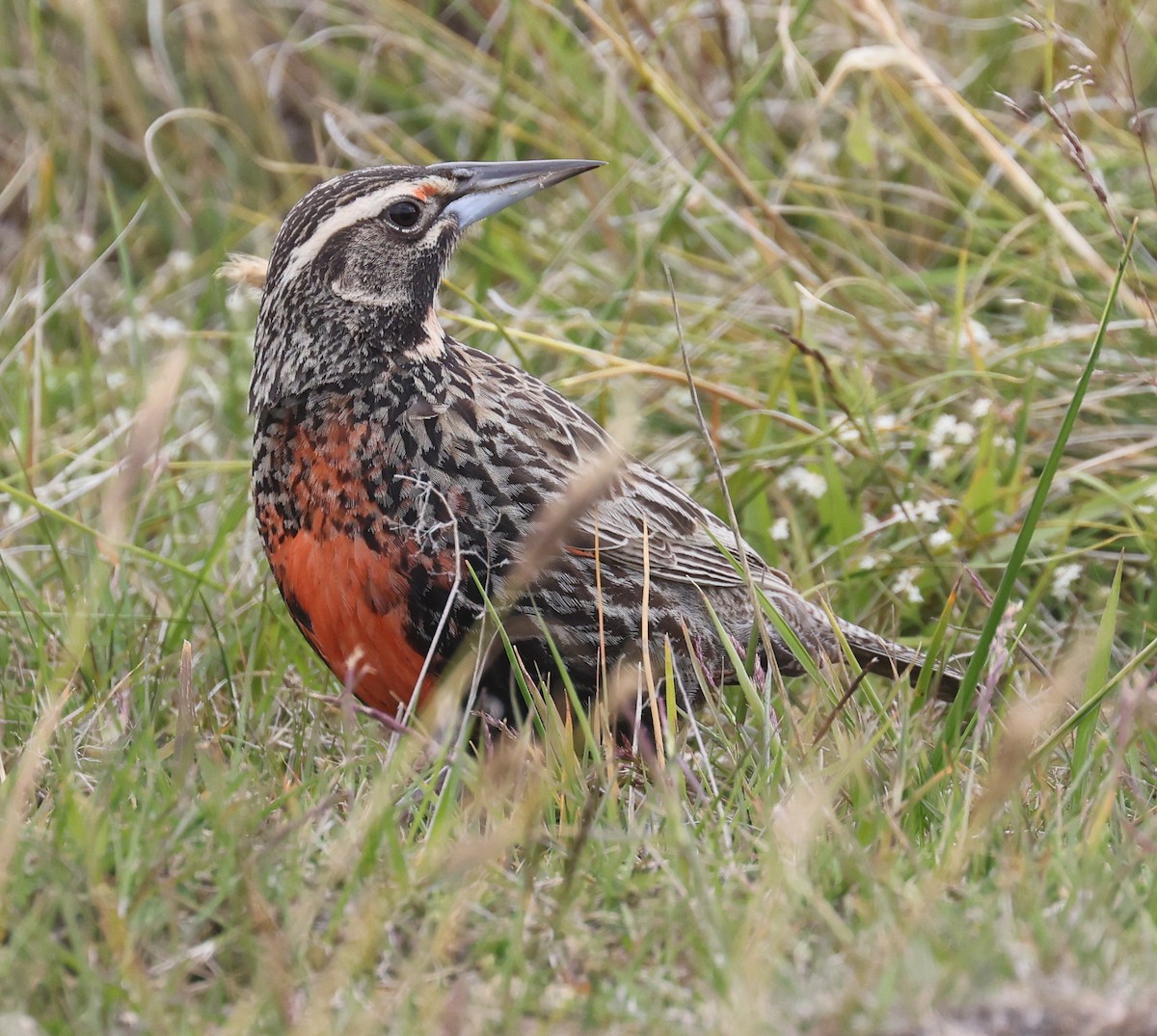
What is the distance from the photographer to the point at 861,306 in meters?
5.37

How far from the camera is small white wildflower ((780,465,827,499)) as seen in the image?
465 centimetres

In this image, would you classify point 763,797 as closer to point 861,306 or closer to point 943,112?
point 861,306

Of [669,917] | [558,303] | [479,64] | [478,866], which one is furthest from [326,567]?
[479,64]

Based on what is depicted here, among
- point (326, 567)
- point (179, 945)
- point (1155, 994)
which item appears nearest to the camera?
point (1155, 994)

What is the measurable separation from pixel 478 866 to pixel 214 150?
4.87 metres

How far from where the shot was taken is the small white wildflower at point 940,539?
4.41 metres

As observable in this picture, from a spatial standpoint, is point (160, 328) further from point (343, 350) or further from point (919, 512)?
point (919, 512)

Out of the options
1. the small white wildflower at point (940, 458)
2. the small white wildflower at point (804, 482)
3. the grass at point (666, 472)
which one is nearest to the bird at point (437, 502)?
the grass at point (666, 472)

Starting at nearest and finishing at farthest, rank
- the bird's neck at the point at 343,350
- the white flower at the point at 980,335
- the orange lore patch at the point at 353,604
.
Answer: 1. the orange lore patch at the point at 353,604
2. the bird's neck at the point at 343,350
3. the white flower at the point at 980,335

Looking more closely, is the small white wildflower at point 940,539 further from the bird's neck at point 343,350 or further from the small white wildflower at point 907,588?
the bird's neck at point 343,350

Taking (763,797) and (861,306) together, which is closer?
(763,797)


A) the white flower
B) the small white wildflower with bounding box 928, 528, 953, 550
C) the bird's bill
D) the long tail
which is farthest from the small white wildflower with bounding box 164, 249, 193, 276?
the long tail

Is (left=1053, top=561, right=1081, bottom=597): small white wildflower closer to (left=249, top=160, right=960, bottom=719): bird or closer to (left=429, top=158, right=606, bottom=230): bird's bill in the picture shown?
(left=249, top=160, right=960, bottom=719): bird

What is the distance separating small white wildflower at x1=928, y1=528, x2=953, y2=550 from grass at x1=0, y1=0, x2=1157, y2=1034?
22 millimetres
